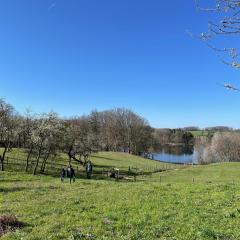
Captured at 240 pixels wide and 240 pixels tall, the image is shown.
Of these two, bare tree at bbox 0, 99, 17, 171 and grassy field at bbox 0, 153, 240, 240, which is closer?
grassy field at bbox 0, 153, 240, 240

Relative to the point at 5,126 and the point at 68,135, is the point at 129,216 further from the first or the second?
the point at 68,135

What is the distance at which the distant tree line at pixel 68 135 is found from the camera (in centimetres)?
7038

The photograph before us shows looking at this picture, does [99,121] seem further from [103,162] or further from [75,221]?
[75,221]

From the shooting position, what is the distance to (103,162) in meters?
103

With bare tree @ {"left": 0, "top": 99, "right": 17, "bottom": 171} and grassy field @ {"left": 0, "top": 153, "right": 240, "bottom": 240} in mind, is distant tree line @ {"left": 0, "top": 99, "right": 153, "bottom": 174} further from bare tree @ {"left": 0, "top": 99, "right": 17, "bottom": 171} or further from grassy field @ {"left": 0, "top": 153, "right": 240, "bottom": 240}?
grassy field @ {"left": 0, "top": 153, "right": 240, "bottom": 240}

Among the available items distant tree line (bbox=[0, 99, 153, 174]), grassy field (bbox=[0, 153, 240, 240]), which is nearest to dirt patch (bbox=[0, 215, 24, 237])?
grassy field (bbox=[0, 153, 240, 240])

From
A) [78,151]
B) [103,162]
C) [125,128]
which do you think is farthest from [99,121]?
[78,151]

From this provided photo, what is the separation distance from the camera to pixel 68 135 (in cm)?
8819

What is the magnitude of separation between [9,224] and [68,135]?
7187 centimetres

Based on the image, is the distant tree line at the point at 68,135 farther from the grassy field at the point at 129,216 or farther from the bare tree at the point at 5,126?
the grassy field at the point at 129,216

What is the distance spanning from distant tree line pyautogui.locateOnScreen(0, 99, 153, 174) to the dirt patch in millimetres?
47932

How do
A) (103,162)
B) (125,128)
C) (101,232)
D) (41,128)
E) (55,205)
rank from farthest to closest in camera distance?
(125,128)
(103,162)
(41,128)
(55,205)
(101,232)

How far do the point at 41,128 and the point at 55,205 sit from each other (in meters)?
46.6

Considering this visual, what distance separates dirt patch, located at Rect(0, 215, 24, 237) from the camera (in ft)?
51.7
